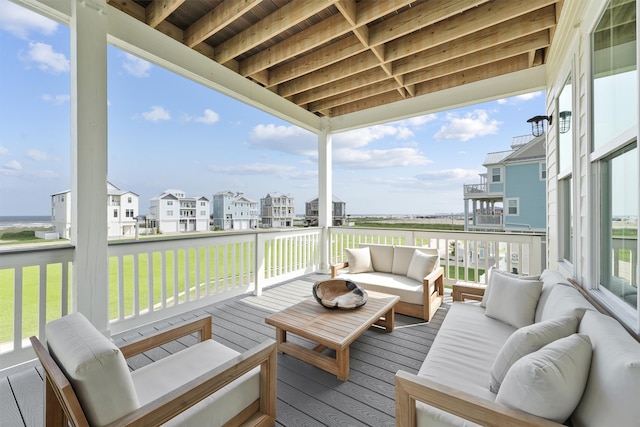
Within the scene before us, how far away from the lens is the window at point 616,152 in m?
1.44

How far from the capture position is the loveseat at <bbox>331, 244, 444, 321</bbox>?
3.21m

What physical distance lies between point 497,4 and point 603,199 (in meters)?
2.32

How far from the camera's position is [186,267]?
3.38 meters

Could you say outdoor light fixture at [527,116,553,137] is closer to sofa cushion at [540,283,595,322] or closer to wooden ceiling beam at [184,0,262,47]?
sofa cushion at [540,283,595,322]

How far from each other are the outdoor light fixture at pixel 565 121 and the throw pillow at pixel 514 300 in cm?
169

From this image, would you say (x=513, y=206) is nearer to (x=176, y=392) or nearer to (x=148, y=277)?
(x=176, y=392)

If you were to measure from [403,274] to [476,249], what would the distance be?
1355mm

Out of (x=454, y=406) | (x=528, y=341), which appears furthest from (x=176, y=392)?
(x=528, y=341)

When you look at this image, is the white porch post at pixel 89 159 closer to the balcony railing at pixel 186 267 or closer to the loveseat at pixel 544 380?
the balcony railing at pixel 186 267

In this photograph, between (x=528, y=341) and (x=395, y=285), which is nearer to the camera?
(x=528, y=341)

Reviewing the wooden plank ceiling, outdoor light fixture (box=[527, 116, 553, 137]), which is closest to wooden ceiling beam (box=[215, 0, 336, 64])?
the wooden plank ceiling

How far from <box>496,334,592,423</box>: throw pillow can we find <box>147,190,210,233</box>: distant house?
3586mm

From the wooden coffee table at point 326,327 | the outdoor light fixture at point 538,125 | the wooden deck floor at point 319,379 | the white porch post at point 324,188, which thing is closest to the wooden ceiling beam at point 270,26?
the white porch post at point 324,188

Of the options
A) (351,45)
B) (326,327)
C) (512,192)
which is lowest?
(326,327)
